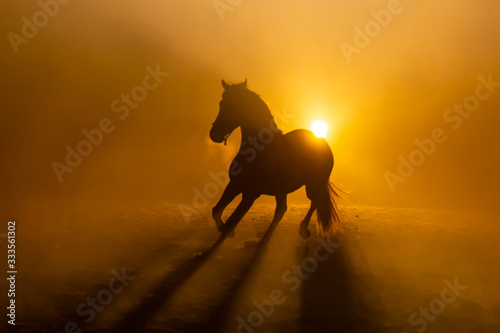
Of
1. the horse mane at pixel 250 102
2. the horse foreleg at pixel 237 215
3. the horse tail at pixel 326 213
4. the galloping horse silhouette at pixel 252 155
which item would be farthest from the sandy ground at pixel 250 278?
the horse mane at pixel 250 102

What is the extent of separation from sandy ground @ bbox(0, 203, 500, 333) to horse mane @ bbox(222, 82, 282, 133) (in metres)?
1.82

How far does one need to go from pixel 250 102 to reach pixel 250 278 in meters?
2.58

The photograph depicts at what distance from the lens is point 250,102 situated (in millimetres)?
7180

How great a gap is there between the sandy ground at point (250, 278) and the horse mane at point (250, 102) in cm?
182

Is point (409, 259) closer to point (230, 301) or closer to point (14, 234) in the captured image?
point (230, 301)

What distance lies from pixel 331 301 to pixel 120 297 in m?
2.13

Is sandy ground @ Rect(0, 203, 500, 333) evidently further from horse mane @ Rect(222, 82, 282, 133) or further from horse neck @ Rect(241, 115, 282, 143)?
horse mane @ Rect(222, 82, 282, 133)

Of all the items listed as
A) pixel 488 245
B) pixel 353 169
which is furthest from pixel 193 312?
pixel 353 169

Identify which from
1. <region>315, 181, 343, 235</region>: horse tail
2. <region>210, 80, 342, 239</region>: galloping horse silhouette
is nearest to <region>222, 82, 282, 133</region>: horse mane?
<region>210, 80, 342, 239</region>: galloping horse silhouette

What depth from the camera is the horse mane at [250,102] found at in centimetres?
712

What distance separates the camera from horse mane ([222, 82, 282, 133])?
7.12 meters

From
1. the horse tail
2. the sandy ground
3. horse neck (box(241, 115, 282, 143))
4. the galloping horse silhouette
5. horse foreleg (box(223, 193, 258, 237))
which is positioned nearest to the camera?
the sandy ground

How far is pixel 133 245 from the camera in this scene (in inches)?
300

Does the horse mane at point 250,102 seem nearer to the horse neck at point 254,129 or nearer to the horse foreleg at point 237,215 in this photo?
the horse neck at point 254,129
